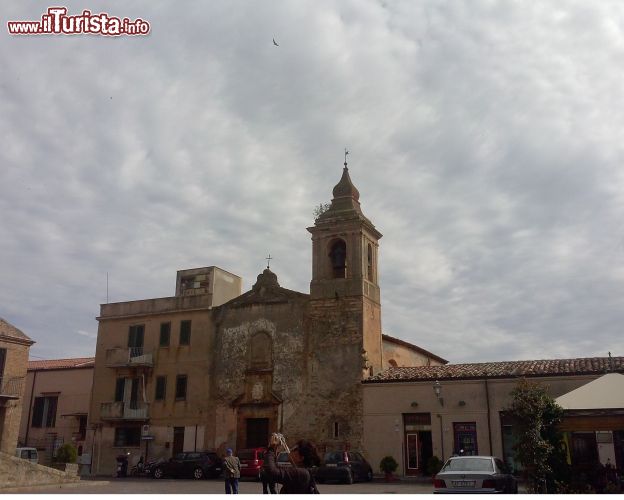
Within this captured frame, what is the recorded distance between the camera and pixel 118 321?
120 feet

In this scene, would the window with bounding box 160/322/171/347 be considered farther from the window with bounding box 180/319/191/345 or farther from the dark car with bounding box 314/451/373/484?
the dark car with bounding box 314/451/373/484

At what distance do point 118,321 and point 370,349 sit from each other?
15.2 metres

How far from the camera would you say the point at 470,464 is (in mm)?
14250

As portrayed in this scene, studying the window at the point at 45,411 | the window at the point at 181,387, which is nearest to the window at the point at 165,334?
the window at the point at 181,387

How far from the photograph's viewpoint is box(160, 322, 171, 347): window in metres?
34.7

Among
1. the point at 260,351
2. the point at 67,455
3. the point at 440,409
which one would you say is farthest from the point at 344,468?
the point at 67,455

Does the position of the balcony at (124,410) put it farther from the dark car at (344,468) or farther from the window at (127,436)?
the dark car at (344,468)

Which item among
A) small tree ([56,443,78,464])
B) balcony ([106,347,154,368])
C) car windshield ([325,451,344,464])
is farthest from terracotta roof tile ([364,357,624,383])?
small tree ([56,443,78,464])

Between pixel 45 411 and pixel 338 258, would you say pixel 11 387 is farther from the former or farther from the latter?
pixel 338 258

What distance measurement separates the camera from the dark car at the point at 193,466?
27750mm

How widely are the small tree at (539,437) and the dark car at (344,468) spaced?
8.66 metres

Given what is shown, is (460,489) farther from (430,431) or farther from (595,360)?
(595,360)

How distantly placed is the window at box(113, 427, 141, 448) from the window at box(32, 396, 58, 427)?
27.6 ft

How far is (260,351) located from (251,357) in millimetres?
568
